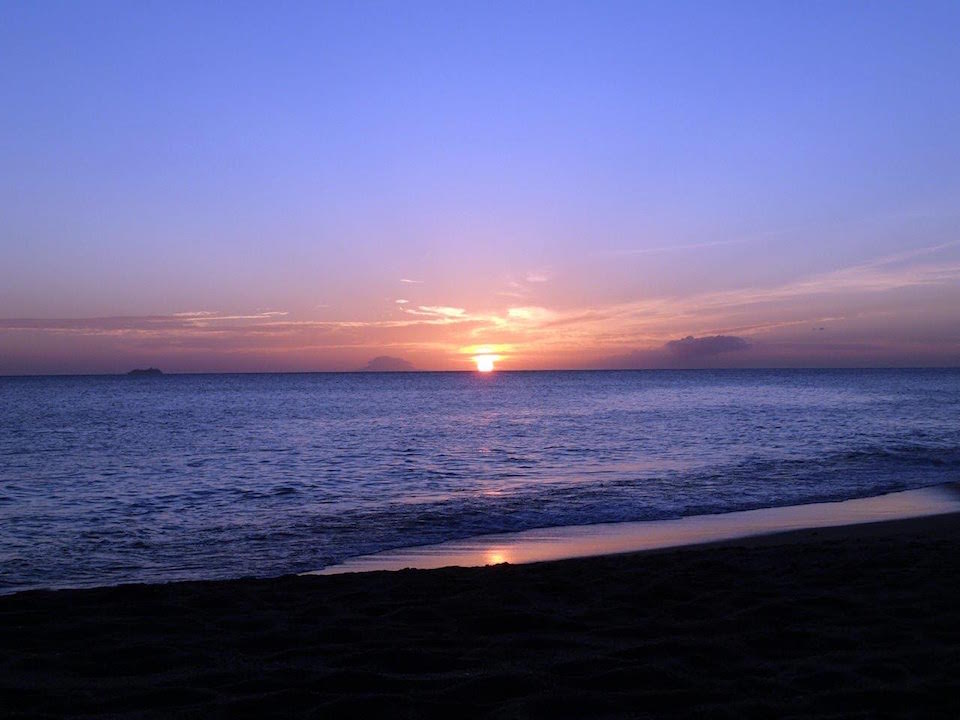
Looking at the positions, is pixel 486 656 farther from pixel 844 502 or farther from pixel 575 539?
pixel 844 502

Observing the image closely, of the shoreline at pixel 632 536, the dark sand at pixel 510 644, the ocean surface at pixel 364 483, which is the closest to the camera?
the dark sand at pixel 510 644

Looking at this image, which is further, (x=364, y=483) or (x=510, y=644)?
(x=364, y=483)

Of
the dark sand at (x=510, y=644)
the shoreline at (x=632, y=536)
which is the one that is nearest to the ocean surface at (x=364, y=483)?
the shoreline at (x=632, y=536)

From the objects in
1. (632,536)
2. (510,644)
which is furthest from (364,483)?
(510,644)

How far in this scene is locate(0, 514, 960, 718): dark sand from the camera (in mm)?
4320

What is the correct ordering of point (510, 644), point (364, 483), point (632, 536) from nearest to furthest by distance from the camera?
point (510, 644) → point (632, 536) → point (364, 483)

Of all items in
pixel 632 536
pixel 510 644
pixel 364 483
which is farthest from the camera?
pixel 364 483

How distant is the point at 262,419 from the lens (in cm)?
4803

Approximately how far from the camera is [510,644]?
17.9 ft

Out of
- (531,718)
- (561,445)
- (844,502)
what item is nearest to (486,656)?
(531,718)

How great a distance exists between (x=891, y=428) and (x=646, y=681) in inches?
1318

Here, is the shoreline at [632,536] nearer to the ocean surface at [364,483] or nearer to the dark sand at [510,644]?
the ocean surface at [364,483]

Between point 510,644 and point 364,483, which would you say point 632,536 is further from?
point 364,483

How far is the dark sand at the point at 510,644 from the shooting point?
432cm
